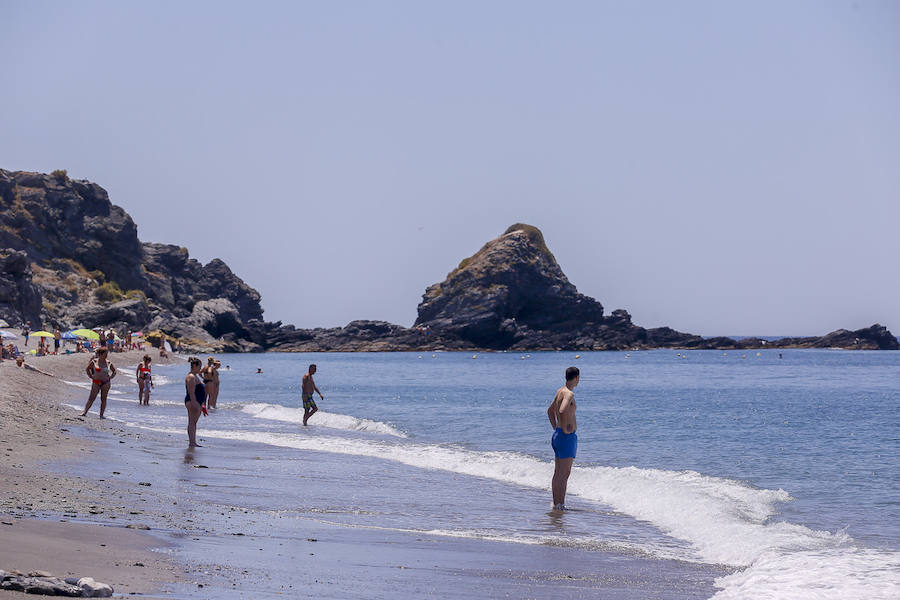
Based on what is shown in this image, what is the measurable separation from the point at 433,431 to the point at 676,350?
12716cm

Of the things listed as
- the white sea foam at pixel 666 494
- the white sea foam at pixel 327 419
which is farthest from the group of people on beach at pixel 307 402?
the white sea foam at pixel 327 419

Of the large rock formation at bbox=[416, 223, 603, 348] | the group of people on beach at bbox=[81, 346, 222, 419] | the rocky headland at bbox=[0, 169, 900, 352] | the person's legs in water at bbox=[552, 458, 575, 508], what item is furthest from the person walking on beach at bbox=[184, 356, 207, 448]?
the large rock formation at bbox=[416, 223, 603, 348]

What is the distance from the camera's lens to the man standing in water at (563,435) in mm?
11648

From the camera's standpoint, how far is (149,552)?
290 inches

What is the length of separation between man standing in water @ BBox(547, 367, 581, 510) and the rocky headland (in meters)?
102

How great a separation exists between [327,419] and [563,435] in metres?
16.8

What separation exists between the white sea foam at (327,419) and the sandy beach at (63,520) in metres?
10.1

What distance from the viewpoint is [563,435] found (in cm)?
1177

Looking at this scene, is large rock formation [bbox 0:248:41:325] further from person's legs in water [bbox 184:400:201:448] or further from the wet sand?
the wet sand

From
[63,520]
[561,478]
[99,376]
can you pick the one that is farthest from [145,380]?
[63,520]

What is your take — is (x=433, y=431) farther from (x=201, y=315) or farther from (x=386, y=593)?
(x=201, y=315)

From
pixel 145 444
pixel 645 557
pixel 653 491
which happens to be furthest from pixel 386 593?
pixel 145 444

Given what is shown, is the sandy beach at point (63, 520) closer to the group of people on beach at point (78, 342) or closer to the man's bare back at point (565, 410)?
the man's bare back at point (565, 410)

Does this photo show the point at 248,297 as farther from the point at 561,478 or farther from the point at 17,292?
the point at 561,478
